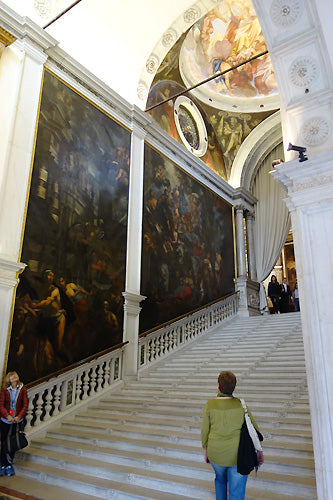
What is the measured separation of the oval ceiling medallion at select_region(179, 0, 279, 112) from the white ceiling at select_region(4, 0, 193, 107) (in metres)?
2.76

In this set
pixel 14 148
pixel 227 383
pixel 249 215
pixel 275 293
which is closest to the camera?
pixel 227 383

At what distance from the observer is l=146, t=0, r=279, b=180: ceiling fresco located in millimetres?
13109

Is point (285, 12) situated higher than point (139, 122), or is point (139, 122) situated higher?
point (139, 122)

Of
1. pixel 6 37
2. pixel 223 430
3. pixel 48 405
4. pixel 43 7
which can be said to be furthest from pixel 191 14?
pixel 223 430

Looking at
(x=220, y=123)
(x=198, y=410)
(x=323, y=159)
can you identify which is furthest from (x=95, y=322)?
(x=220, y=123)

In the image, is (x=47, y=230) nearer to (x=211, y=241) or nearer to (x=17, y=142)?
(x=17, y=142)

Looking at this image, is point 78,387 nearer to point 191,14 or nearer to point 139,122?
point 139,122

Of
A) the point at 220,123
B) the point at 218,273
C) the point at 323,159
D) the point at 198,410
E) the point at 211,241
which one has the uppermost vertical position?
the point at 220,123

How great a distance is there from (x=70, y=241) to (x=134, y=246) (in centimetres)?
216

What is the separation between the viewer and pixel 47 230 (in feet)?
25.9

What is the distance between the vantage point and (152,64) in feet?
38.0

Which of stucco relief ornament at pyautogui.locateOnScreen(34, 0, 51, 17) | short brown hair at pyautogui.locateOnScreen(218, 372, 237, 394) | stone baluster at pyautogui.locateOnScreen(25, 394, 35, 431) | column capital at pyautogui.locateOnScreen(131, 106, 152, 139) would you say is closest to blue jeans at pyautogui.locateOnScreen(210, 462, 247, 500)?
short brown hair at pyautogui.locateOnScreen(218, 372, 237, 394)

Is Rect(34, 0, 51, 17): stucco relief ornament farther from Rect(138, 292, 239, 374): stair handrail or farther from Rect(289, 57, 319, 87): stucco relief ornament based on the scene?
Rect(138, 292, 239, 374): stair handrail

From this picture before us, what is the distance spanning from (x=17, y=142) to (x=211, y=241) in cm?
805
